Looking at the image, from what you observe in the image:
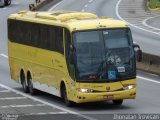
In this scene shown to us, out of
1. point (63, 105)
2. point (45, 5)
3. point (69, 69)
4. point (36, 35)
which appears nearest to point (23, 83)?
point (36, 35)

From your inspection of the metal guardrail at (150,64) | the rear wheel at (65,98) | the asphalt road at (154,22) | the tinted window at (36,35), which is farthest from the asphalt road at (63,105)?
the asphalt road at (154,22)

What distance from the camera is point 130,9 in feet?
→ 243

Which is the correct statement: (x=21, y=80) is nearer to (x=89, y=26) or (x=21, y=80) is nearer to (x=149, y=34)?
(x=89, y=26)

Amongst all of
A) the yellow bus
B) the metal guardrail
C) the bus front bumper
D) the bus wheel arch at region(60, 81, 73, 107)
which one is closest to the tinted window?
the yellow bus

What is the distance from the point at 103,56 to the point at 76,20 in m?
1.85

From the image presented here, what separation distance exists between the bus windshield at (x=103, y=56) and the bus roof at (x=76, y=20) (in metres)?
0.21

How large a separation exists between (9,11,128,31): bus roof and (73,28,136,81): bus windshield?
215 mm

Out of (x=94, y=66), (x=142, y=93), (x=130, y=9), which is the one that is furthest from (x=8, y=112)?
(x=130, y=9)

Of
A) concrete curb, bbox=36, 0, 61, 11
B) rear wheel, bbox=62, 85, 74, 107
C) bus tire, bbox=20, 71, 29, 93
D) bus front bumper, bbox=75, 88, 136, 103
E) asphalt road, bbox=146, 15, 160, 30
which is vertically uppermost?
bus front bumper, bbox=75, 88, 136, 103

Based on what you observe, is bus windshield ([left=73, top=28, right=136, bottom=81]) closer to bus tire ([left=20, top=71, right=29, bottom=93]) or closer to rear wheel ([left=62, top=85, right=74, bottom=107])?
rear wheel ([left=62, top=85, right=74, bottom=107])

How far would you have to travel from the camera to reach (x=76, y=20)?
2250 cm

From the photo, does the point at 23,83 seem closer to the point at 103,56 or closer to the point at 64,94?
the point at 64,94

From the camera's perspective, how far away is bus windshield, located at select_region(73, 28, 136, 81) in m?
21.2

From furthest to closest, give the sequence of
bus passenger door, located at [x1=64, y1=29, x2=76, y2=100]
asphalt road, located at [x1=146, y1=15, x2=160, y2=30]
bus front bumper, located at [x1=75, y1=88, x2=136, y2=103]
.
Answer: asphalt road, located at [x1=146, y1=15, x2=160, y2=30] → bus passenger door, located at [x1=64, y1=29, x2=76, y2=100] → bus front bumper, located at [x1=75, y1=88, x2=136, y2=103]
